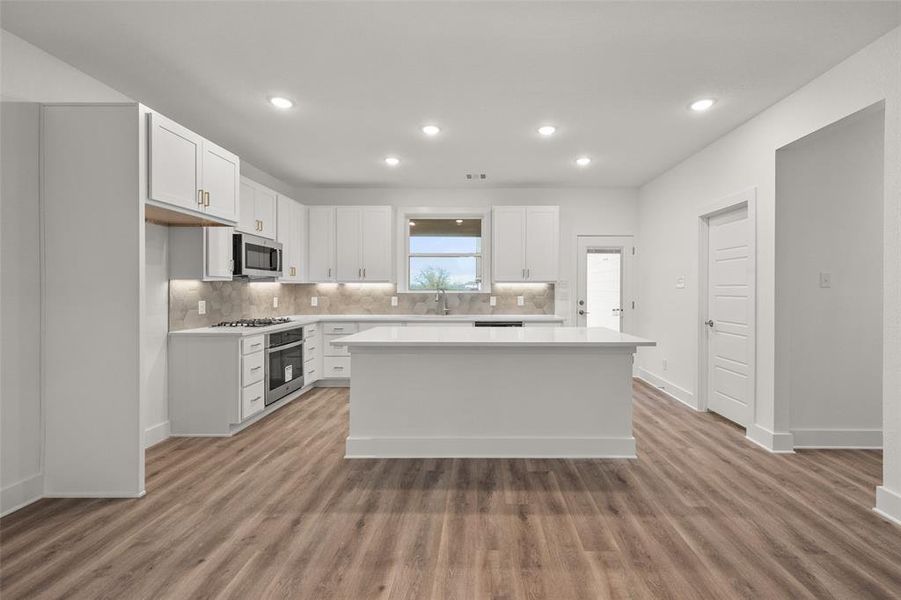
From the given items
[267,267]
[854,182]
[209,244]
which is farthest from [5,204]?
[854,182]

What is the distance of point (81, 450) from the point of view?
257 centimetres

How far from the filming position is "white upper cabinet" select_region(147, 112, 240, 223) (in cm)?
275

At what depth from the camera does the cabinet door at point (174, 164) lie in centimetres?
273

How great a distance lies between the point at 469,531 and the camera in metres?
2.22

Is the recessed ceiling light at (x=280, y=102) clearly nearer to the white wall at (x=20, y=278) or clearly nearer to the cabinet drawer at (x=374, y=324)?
the white wall at (x=20, y=278)

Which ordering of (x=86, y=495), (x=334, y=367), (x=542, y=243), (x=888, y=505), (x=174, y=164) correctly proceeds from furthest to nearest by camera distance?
(x=542, y=243) → (x=334, y=367) → (x=174, y=164) → (x=86, y=495) → (x=888, y=505)

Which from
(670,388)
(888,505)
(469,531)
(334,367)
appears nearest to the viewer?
(469,531)

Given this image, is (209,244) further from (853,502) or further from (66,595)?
(853,502)

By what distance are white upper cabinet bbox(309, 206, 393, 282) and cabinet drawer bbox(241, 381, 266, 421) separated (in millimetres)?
2107

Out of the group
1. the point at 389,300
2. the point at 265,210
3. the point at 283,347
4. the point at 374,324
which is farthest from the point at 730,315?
the point at 265,210

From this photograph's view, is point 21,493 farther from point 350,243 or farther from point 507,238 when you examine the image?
point 507,238

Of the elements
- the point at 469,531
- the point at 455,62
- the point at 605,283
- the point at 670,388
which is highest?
the point at 455,62

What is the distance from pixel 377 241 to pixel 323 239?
734 millimetres

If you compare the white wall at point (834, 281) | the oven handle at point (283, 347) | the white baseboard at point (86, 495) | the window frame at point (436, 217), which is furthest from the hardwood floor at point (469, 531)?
the window frame at point (436, 217)
